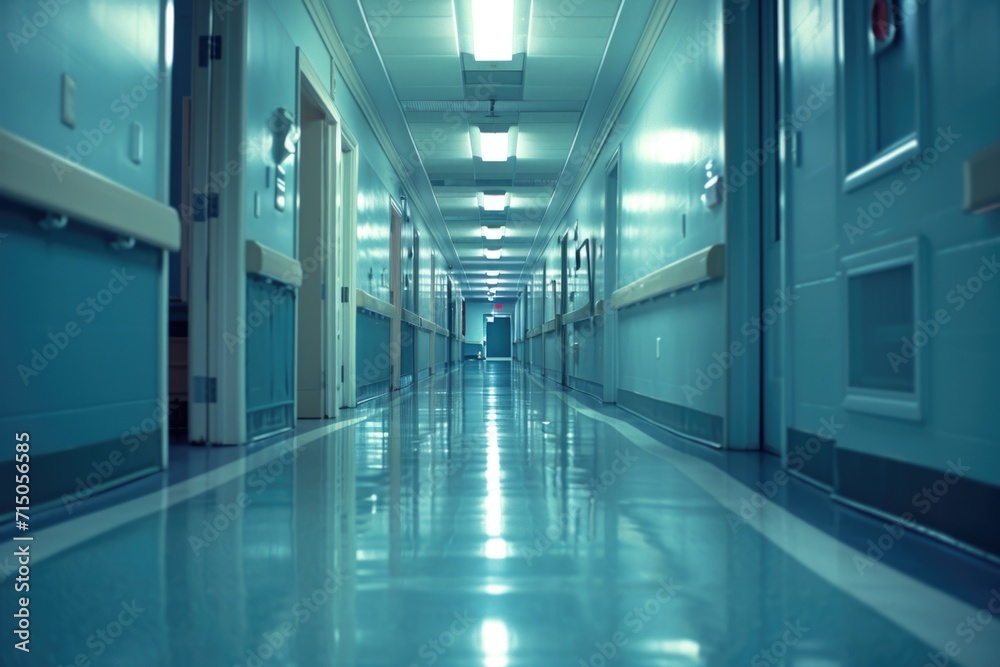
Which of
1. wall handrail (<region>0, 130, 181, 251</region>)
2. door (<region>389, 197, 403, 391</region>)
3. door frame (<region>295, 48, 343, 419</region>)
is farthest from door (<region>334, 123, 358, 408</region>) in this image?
wall handrail (<region>0, 130, 181, 251</region>)

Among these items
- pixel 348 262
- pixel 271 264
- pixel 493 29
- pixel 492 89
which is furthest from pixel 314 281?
pixel 492 89

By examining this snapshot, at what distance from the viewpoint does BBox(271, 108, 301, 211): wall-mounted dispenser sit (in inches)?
181

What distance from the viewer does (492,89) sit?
717cm

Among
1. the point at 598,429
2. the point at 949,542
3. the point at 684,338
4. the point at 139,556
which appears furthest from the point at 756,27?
Answer: the point at 139,556

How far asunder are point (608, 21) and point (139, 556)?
5130 mm

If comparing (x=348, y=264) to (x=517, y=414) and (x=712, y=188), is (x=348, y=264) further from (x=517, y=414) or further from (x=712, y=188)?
(x=712, y=188)

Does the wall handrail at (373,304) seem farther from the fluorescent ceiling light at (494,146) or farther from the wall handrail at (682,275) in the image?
the wall handrail at (682,275)

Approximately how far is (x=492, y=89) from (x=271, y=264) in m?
3.68

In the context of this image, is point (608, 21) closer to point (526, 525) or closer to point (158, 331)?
point (158, 331)

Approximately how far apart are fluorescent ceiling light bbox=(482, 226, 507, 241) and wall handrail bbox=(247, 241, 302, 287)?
10.9m

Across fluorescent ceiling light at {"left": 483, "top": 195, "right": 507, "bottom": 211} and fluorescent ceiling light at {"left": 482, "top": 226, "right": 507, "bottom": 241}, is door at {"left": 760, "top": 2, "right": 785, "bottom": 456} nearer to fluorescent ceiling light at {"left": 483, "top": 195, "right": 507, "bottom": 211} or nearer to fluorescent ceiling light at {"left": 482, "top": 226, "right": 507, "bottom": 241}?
fluorescent ceiling light at {"left": 483, "top": 195, "right": 507, "bottom": 211}

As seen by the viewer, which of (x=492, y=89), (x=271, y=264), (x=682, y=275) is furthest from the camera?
(x=492, y=89)

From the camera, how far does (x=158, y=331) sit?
10.4ft

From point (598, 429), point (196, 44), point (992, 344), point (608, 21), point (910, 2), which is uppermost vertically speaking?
point (608, 21)
